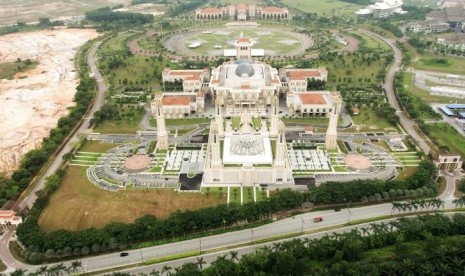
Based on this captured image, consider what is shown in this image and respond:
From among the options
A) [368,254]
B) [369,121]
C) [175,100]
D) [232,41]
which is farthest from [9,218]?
[232,41]

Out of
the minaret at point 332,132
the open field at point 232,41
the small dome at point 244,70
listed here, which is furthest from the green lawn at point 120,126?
the open field at point 232,41

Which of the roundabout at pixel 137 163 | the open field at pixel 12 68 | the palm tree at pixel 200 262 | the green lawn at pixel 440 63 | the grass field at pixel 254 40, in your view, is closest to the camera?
the palm tree at pixel 200 262

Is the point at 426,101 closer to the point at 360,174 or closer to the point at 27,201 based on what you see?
the point at 360,174

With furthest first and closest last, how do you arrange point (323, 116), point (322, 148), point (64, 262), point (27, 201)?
point (323, 116) < point (322, 148) < point (27, 201) < point (64, 262)

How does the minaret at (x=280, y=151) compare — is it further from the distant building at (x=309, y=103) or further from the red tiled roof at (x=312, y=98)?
the red tiled roof at (x=312, y=98)

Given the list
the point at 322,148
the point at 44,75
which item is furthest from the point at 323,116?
the point at 44,75

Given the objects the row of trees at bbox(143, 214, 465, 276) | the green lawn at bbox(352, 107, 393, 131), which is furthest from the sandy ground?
the green lawn at bbox(352, 107, 393, 131)
